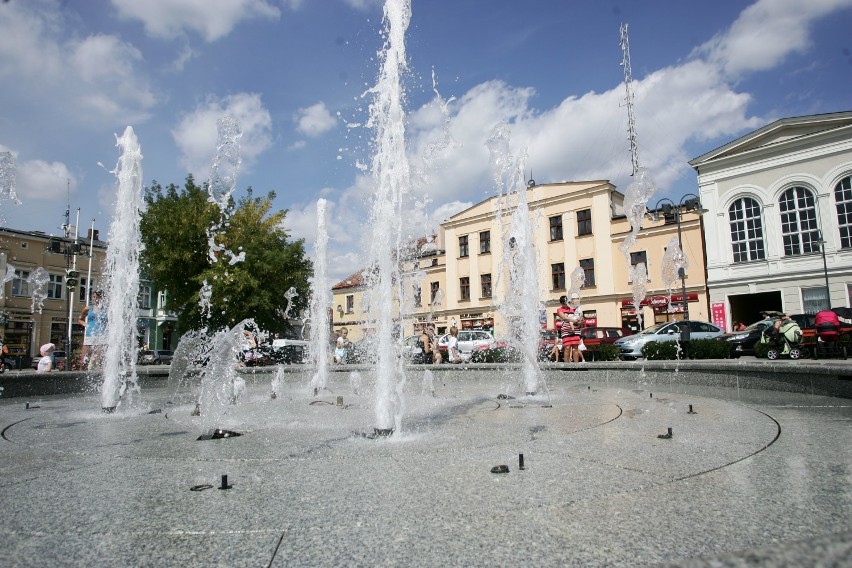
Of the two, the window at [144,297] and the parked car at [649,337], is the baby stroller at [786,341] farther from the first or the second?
the window at [144,297]

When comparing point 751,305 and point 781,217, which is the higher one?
point 781,217

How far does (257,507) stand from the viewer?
2934 millimetres

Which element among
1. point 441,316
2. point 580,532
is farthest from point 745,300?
point 580,532

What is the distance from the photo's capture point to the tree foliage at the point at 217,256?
30219 millimetres

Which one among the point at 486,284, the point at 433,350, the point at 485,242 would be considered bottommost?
the point at 433,350

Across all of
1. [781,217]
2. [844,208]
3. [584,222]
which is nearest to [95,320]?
[584,222]

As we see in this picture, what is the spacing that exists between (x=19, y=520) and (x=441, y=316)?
139ft

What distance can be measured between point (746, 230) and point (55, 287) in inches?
1888

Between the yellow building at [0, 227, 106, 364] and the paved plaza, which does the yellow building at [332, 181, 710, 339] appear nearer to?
the yellow building at [0, 227, 106, 364]

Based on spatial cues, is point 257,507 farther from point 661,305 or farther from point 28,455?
point 661,305

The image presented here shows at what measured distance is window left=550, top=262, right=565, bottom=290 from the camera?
39.0 metres

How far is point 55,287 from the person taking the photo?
42469 mm

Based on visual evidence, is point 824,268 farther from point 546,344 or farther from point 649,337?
point 546,344

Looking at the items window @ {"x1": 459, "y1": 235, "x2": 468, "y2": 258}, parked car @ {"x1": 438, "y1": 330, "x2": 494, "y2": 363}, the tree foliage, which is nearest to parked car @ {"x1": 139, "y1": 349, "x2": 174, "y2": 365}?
the tree foliage
